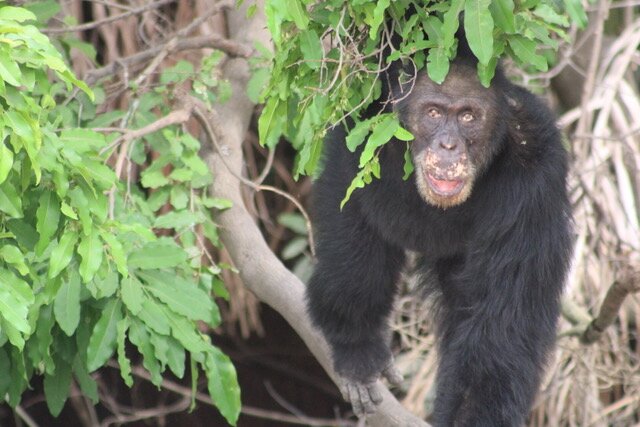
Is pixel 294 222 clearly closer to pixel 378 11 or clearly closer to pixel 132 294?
pixel 132 294

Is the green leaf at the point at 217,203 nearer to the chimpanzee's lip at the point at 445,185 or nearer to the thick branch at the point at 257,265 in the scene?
the thick branch at the point at 257,265

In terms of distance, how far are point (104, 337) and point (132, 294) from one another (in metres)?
0.17

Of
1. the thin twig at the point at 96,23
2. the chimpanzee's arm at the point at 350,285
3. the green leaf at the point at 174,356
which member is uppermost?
the thin twig at the point at 96,23

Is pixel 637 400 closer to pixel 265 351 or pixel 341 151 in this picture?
pixel 341 151

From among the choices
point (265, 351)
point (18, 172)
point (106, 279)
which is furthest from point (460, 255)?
point (265, 351)

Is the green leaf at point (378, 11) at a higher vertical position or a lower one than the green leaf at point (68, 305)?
higher

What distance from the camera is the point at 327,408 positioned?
8.20 m

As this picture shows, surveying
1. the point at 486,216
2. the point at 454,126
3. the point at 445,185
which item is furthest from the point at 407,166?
the point at 486,216

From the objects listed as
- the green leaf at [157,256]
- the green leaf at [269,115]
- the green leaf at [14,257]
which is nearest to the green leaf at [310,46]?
the green leaf at [269,115]

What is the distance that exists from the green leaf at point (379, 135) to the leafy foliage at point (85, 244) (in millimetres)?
750

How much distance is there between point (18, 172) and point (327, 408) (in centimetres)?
555

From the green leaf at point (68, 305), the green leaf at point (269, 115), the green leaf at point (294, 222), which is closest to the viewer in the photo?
the green leaf at point (269, 115)

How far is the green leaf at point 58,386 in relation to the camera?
149 inches

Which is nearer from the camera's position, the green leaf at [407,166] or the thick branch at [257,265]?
the green leaf at [407,166]
